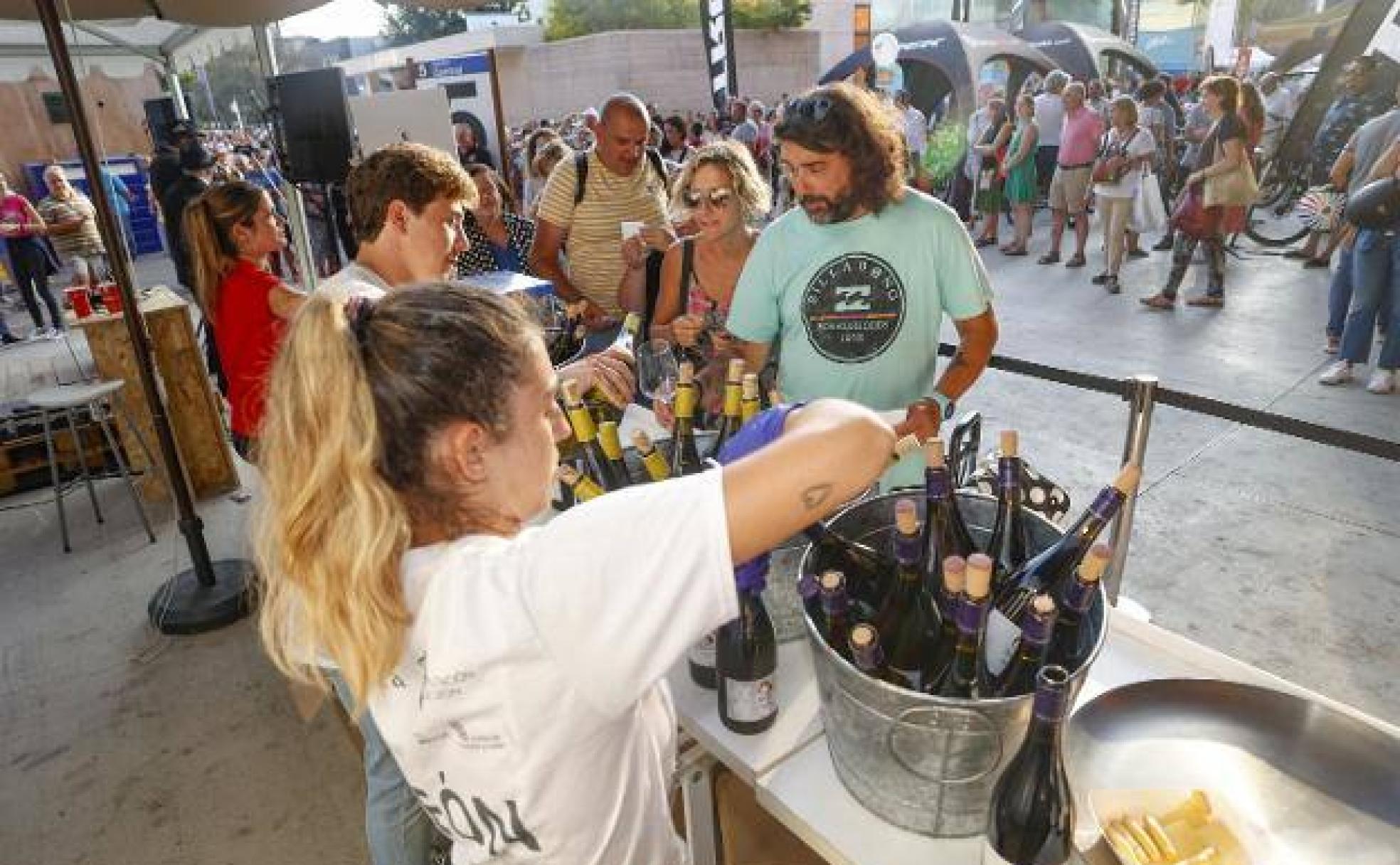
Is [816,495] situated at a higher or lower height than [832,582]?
higher

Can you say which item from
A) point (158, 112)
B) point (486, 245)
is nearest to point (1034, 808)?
point (486, 245)

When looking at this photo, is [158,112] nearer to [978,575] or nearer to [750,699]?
[750,699]

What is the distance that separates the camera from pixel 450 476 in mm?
909

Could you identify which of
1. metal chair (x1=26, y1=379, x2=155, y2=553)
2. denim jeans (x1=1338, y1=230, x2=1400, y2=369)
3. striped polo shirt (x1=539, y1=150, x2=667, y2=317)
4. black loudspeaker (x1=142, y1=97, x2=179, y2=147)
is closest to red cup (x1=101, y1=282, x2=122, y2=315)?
metal chair (x1=26, y1=379, x2=155, y2=553)

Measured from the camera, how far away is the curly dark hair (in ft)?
6.61

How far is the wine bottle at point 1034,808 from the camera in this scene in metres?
0.92

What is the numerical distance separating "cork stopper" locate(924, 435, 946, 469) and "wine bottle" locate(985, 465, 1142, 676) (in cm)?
21

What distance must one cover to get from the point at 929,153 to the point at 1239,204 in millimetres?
6456

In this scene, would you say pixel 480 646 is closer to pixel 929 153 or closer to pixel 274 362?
pixel 274 362

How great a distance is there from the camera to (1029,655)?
3.39 feet

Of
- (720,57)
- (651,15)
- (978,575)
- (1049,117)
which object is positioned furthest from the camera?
(651,15)

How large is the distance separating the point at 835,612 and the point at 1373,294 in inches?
215

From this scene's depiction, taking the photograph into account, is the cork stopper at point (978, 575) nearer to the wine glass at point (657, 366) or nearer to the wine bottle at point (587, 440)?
the wine bottle at point (587, 440)

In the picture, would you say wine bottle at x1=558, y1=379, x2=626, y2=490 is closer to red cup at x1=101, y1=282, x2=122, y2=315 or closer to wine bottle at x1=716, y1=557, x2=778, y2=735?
wine bottle at x1=716, y1=557, x2=778, y2=735
